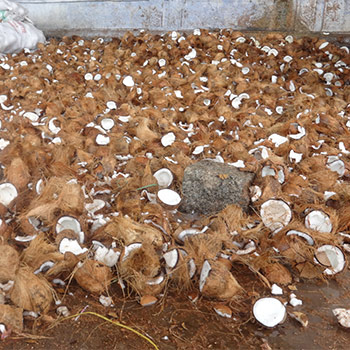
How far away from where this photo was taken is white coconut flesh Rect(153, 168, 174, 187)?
184 centimetres

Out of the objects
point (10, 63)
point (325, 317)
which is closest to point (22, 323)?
point (325, 317)

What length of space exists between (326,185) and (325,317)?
760mm

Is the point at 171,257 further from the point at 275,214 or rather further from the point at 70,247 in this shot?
the point at 275,214

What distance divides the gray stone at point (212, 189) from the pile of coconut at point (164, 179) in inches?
2.0

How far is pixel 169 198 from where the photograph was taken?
169 centimetres

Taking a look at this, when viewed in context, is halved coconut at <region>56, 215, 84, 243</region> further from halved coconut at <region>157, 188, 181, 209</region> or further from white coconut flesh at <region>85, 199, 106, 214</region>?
halved coconut at <region>157, 188, 181, 209</region>

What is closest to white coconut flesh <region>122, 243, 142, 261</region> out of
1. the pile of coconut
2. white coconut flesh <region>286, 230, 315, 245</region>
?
the pile of coconut

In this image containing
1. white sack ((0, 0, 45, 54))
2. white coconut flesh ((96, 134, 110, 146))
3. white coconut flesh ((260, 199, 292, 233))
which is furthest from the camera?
white sack ((0, 0, 45, 54))

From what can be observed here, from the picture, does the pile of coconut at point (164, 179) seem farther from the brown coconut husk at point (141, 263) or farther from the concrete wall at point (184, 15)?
the concrete wall at point (184, 15)

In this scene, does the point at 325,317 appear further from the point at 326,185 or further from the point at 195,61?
the point at 195,61

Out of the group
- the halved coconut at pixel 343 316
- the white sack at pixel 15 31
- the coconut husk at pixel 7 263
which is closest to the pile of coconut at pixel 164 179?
the coconut husk at pixel 7 263

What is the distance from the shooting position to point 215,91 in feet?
10.2

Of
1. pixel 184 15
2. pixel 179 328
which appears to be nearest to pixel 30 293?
pixel 179 328

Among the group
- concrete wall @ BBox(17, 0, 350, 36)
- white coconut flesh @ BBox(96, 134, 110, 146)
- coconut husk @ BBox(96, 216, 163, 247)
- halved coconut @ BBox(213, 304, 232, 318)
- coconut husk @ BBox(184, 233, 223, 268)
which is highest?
concrete wall @ BBox(17, 0, 350, 36)
